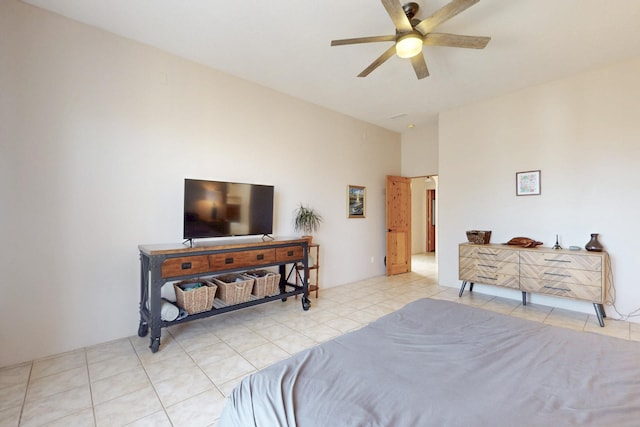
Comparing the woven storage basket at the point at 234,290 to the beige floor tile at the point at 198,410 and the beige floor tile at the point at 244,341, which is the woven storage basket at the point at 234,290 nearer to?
the beige floor tile at the point at 244,341

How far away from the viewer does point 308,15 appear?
8.90ft

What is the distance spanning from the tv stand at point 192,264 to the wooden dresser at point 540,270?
9.44 feet

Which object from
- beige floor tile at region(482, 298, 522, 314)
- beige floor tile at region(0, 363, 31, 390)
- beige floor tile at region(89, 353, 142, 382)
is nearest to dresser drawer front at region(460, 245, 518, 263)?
beige floor tile at region(482, 298, 522, 314)

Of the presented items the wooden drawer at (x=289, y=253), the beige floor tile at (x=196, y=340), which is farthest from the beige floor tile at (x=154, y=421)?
the wooden drawer at (x=289, y=253)

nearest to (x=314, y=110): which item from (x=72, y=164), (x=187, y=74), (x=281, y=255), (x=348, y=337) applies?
(x=187, y=74)

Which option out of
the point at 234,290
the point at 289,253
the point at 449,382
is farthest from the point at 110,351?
the point at 449,382

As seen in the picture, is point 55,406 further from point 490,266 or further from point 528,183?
point 528,183

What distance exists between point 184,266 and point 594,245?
195 inches

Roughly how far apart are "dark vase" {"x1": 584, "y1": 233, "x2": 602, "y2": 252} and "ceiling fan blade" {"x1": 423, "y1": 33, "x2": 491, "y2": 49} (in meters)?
3.02

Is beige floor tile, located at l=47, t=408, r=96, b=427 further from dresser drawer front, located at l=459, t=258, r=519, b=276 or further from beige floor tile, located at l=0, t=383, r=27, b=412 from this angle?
dresser drawer front, located at l=459, t=258, r=519, b=276

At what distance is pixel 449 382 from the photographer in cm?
113

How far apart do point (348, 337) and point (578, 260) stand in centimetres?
371

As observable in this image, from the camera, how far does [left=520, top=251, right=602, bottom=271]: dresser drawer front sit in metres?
3.48

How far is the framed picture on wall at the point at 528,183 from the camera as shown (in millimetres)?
4277
